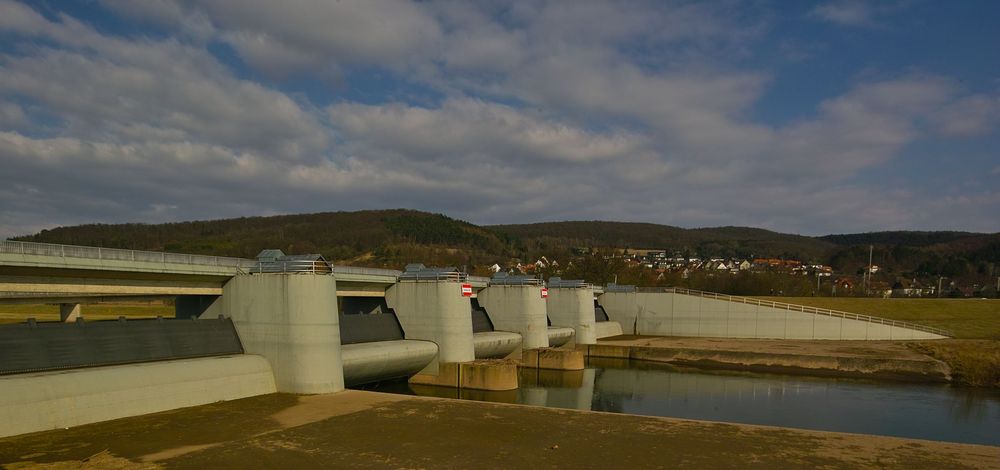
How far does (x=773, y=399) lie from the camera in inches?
1380

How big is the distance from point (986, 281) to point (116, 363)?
16925 cm

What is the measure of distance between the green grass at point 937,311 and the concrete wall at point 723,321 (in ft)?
22.8

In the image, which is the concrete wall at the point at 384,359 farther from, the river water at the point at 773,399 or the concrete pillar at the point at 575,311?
the concrete pillar at the point at 575,311

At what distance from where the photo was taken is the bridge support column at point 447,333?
34125 millimetres

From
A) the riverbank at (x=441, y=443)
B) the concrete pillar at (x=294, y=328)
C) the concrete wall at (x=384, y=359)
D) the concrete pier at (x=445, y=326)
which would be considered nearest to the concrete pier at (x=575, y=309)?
the concrete pier at (x=445, y=326)

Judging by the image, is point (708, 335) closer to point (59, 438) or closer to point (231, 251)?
point (59, 438)

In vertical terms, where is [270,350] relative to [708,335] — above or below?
above

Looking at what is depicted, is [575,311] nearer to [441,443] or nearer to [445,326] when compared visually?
[445,326]

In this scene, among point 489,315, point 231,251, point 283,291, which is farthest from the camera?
point 231,251

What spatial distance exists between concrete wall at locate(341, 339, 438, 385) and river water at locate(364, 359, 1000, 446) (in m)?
1.78

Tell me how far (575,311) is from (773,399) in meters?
20.7

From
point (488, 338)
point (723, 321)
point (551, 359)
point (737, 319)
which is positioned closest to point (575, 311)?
point (551, 359)

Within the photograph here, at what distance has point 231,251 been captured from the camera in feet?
388

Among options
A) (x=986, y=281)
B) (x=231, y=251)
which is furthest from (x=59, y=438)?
(x=986, y=281)
